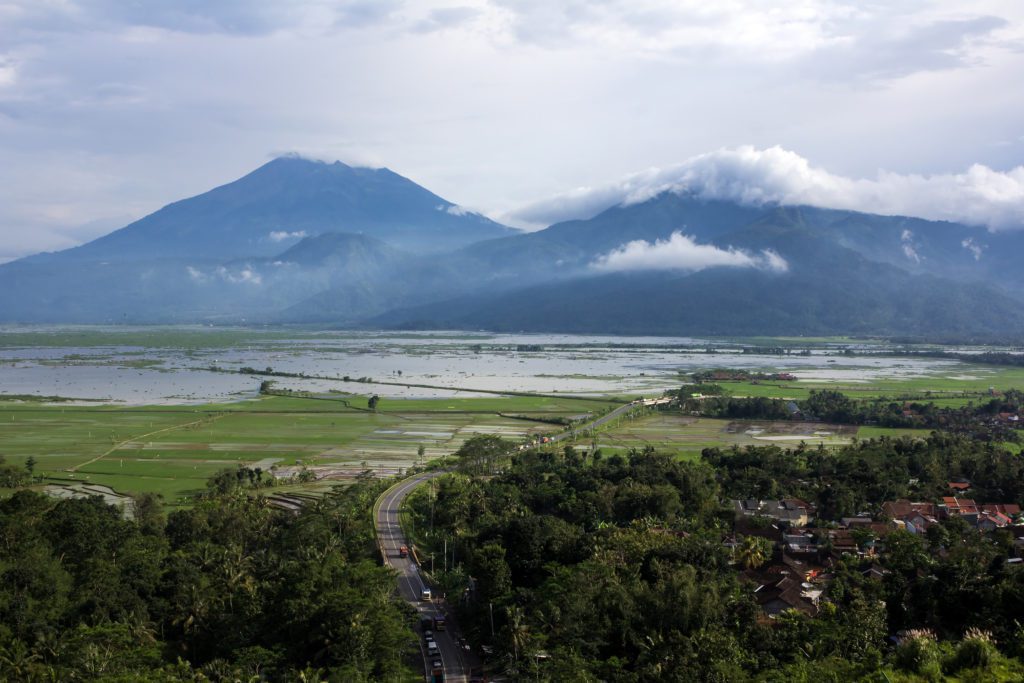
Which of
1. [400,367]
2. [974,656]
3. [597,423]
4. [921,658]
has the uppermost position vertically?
[400,367]

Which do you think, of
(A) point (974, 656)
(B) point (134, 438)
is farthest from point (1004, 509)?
(B) point (134, 438)

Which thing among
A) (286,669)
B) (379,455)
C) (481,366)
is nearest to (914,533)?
(286,669)

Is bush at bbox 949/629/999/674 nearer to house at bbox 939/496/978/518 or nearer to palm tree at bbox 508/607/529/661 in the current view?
palm tree at bbox 508/607/529/661

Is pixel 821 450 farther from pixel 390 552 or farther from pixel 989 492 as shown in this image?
pixel 390 552

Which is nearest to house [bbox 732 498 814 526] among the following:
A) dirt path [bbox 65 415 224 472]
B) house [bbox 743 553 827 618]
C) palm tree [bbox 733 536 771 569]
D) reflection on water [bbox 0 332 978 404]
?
palm tree [bbox 733 536 771 569]

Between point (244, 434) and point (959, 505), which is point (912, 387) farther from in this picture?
point (244, 434)
